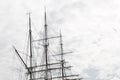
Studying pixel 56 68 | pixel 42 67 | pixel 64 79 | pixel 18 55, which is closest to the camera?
pixel 18 55

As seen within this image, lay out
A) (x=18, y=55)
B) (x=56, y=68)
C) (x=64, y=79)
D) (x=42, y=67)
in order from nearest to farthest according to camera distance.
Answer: (x=18, y=55), (x=42, y=67), (x=56, y=68), (x=64, y=79)

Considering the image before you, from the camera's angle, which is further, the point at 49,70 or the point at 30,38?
the point at 49,70

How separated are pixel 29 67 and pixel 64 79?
31107 millimetres

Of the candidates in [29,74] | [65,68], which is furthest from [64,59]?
[29,74]

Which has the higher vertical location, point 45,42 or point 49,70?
point 45,42

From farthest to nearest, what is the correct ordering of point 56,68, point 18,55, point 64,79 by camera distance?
point 64,79 → point 56,68 → point 18,55

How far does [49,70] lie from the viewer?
89438 mm

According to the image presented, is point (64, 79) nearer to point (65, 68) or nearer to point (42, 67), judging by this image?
point (65, 68)

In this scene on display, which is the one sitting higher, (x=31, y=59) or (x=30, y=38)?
(x=30, y=38)

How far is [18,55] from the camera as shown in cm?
7319

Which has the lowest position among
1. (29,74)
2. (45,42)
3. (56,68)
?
(29,74)

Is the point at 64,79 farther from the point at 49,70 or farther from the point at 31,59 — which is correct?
the point at 31,59

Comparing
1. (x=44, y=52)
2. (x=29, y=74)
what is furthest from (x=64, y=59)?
(x=29, y=74)

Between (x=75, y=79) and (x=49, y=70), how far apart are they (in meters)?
22.6
